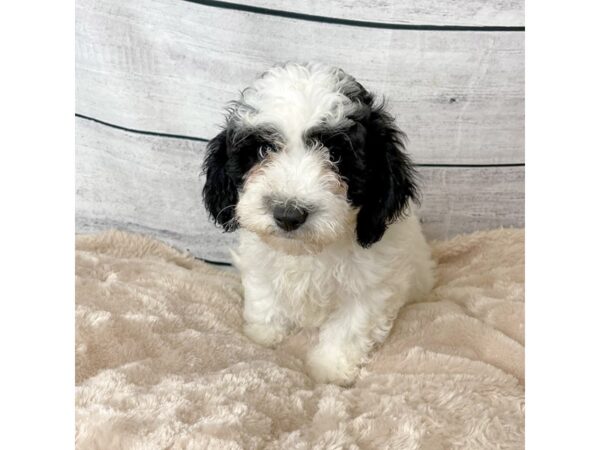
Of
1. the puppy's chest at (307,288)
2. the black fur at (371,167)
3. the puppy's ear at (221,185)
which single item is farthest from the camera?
the puppy's chest at (307,288)

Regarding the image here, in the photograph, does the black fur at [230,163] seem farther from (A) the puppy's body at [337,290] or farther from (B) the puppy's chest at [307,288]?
(B) the puppy's chest at [307,288]

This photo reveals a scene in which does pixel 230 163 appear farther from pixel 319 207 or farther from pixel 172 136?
pixel 172 136

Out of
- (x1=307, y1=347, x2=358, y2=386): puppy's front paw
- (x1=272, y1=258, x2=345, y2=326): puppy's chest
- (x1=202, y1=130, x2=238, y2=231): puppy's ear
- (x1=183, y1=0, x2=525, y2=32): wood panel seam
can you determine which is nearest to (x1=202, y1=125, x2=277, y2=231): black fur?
(x1=202, y1=130, x2=238, y2=231): puppy's ear

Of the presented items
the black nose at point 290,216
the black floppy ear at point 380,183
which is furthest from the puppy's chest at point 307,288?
the black nose at point 290,216

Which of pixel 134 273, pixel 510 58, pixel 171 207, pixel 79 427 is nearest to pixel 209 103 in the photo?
pixel 171 207

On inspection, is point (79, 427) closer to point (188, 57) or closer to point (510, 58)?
point (188, 57)
